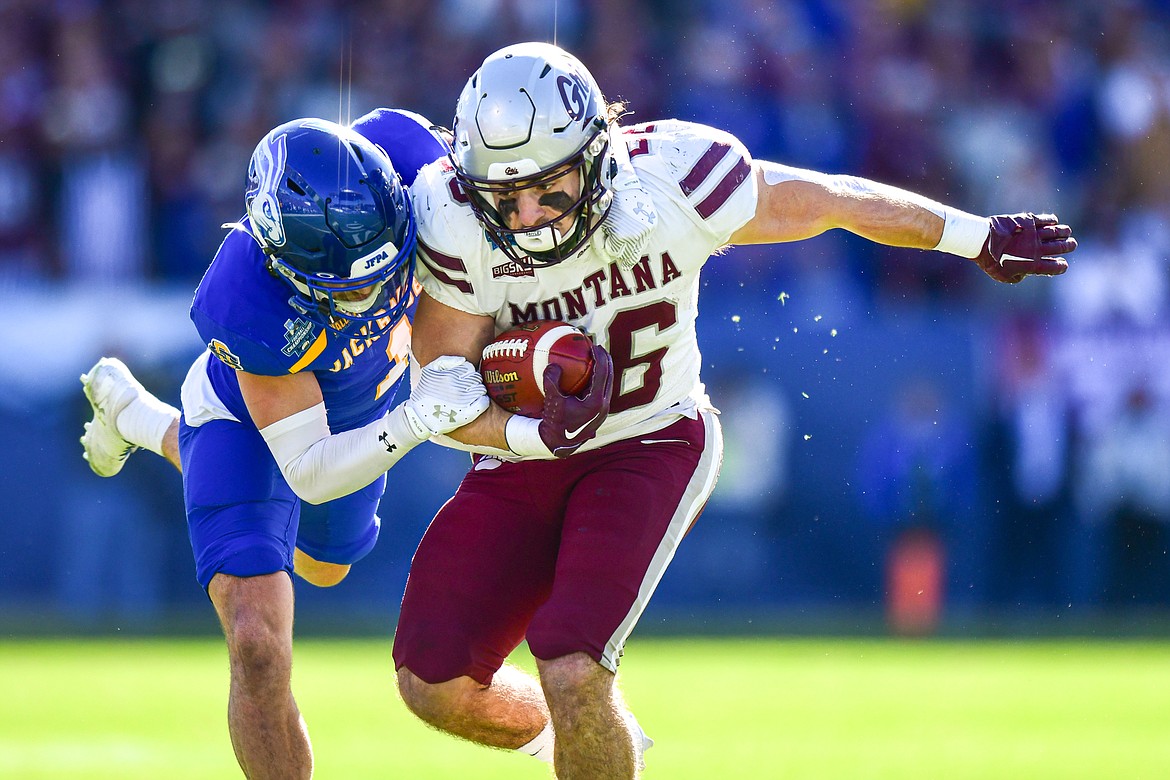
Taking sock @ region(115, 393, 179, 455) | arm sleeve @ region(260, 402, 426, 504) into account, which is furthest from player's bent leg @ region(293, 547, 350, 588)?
arm sleeve @ region(260, 402, 426, 504)

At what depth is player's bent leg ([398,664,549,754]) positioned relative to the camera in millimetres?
4414

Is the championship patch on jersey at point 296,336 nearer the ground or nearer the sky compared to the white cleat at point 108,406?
nearer the sky

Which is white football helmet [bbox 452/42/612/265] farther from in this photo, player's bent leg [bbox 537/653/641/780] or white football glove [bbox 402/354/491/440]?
player's bent leg [bbox 537/653/641/780]

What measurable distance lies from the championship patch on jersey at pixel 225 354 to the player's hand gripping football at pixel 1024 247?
2.15m

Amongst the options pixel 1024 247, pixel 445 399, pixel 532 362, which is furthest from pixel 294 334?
pixel 1024 247

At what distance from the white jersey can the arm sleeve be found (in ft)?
1.29

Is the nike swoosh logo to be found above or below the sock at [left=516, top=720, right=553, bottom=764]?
above

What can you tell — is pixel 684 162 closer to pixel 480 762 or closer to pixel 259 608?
pixel 259 608

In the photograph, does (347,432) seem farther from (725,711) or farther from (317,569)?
(725,711)

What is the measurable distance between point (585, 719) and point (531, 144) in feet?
4.77

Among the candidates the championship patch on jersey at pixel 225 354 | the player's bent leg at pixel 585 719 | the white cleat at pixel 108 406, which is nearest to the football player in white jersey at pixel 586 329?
the player's bent leg at pixel 585 719

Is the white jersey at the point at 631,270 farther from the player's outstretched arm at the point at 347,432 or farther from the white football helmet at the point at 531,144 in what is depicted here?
the player's outstretched arm at the point at 347,432

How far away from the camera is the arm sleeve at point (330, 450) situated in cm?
442

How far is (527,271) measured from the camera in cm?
437
